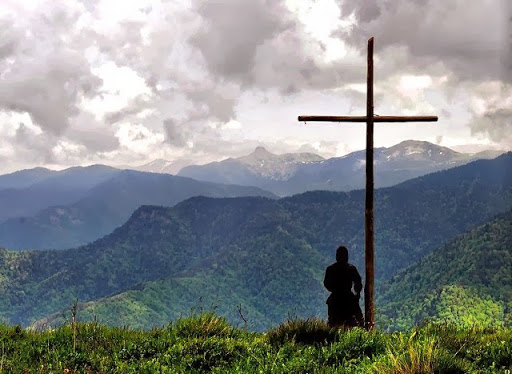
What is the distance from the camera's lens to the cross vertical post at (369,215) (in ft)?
45.3

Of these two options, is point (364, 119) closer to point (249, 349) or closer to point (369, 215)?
point (369, 215)

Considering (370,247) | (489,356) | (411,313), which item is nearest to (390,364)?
(489,356)

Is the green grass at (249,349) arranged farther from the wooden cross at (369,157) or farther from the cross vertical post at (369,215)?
the wooden cross at (369,157)

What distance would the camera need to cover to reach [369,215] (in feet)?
48.0

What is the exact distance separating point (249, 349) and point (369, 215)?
22.9 feet

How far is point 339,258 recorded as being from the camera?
44.9 ft

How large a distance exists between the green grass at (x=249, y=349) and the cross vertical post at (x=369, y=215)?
3896mm

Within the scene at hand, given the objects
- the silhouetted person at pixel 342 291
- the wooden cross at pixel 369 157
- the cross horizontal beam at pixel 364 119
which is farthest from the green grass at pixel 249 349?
the cross horizontal beam at pixel 364 119

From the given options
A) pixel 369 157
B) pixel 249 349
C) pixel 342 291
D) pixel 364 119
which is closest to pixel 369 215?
pixel 369 157

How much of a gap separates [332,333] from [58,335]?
517 cm

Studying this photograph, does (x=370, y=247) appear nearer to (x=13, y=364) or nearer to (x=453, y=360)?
(x=453, y=360)

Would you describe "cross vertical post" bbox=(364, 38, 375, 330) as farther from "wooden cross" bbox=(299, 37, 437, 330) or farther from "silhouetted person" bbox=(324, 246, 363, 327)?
"silhouetted person" bbox=(324, 246, 363, 327)

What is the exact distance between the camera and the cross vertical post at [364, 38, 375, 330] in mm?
13812

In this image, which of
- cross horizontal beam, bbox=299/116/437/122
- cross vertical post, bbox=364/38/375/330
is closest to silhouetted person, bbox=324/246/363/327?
cross vertical post, bbox=364/38/375/330
